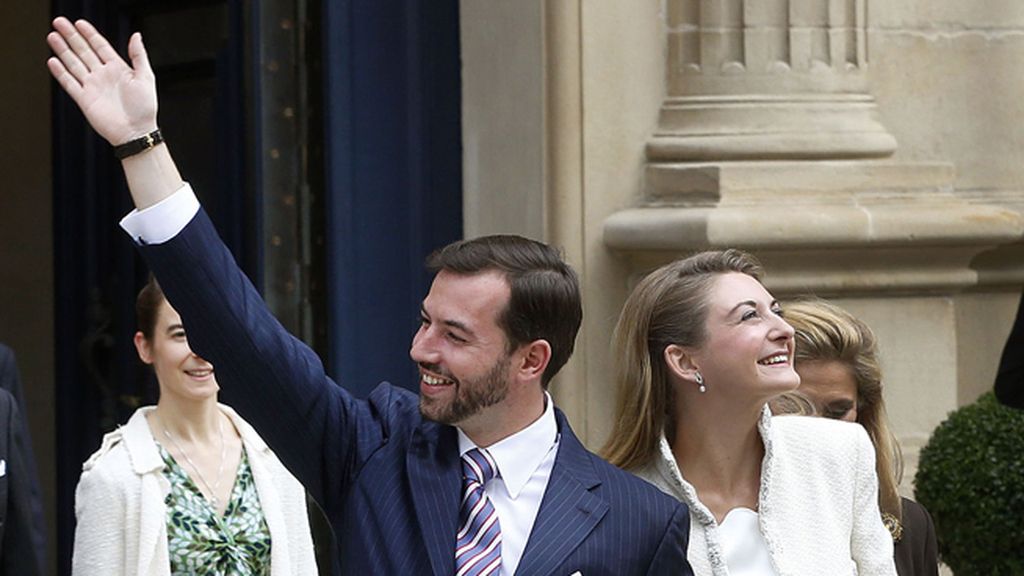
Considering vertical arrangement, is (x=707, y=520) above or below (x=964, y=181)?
below

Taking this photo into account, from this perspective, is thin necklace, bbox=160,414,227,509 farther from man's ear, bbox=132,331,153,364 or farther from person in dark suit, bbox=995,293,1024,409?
person in dark suit, bbox=995,293,1024,409

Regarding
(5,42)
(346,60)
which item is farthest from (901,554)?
(5,42)

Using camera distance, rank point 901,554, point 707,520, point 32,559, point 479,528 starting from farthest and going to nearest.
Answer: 1. point 32,559
2. point 901,554
3. point 707,520
4. point 479,528

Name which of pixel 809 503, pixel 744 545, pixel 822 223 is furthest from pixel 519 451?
pixel 822 223

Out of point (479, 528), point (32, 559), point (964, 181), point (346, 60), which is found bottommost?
point (32, 559)

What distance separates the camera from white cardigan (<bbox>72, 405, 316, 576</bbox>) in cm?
516

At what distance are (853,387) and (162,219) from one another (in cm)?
199

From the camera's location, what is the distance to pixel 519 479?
11.5 ft

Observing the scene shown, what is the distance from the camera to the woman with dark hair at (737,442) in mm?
3906

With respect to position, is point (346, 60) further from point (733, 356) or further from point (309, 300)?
point (733, 356)

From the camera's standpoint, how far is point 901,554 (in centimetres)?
463

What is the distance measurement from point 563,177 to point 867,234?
92 cm

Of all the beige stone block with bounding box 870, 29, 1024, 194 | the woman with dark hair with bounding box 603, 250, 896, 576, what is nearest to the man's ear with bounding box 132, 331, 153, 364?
the woman with dark hair with bounding box 603, 250, 896, 576

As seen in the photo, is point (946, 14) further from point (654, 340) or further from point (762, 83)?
point (654, 340)
